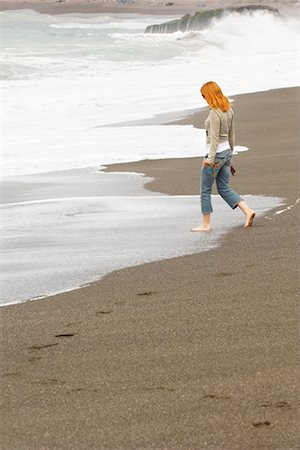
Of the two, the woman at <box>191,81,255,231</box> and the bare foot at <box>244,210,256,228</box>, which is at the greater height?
the woman at <box>191,81,255,231</box>

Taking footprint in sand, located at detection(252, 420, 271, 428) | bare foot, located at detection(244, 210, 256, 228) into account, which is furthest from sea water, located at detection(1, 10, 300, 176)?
footprint in sand, located at detection(252, 420, 271, 428)

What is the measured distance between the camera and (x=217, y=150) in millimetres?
9016

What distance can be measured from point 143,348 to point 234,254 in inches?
97.7

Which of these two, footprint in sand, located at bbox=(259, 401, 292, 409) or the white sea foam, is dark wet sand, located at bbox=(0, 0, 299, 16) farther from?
footprint in sand, located at bbox=(259, 401, 292, 409)

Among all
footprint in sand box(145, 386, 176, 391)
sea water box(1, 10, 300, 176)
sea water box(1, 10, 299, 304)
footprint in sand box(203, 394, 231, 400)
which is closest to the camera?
footprint in sand box(203, 394, 231, 400)

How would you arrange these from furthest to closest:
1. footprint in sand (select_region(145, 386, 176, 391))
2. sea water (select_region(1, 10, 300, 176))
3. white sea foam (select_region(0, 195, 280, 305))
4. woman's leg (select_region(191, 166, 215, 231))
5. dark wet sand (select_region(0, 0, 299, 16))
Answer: dark wet sand (select_region(0, 0, 299, 16)) → sea water (select_region(1, 10, 300, 176)) → woman's leg (select_region(191, 166, 215, 231)) → white sea foam (select_region(0, 195, 280, 305)) → footprint in sand (select_region(145, 386, 176, 391))

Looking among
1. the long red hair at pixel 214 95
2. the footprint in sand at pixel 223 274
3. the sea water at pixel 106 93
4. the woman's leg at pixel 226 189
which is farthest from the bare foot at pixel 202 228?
the sea water at pixel 106 93

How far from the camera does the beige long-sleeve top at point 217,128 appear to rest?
8836mm

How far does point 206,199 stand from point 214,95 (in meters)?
0.91

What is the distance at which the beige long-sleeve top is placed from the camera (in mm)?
8836

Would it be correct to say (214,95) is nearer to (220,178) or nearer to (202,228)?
(220,178)

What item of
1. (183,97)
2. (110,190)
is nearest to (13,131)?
(183,97)

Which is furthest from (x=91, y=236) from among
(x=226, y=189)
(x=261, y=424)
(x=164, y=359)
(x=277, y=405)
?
(x=261, y=424)

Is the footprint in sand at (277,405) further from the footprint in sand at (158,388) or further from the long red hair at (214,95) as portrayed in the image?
the long red hair at (214,95)
